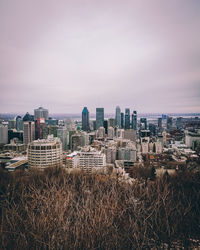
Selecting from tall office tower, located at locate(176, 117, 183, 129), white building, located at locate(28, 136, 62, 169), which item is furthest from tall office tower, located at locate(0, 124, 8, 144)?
tall office tower, located at locate(176, 117, 183, 129)

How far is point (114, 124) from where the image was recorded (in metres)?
22.6

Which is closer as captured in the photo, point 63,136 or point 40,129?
point 63,136

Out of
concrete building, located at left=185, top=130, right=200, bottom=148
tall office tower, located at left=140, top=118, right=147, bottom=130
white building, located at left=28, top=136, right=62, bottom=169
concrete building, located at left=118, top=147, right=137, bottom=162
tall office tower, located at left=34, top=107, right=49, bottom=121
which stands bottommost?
concrete building, located at left=118, top=147, right=137, bottom=162

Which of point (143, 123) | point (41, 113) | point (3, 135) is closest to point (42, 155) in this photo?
point (3, 135)

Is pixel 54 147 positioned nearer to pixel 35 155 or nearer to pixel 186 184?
pixel 35 155

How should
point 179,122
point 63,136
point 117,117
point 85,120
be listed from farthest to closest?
point 85,120
point 117,117
point 63,136
point 179,122

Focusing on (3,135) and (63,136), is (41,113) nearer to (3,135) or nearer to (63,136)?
(63,136)

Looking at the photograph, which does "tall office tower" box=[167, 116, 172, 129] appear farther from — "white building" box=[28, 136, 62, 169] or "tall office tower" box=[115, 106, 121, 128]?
"tall office tower" box=[115, 106, 121, 128]

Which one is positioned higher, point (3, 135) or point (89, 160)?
point (3, 135)

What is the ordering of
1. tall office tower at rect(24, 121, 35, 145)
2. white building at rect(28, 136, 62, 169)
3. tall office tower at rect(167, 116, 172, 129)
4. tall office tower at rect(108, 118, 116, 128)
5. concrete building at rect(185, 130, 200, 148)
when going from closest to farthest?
white building at rect(28, 136, 62, 169) → concrete building at rect(185, 130, 200, 148) → tall office tower at rect(167, 116, 172, 129) → tall office tower at rect(24, 121, 35, 145) → tall office tower at rect(108, 118, 116, 128)

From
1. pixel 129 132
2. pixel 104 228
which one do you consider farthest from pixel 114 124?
pixel 104 228

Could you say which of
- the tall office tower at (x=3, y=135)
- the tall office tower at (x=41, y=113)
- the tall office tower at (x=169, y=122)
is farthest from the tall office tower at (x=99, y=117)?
→ the tall office tower at (x=3, y=135)

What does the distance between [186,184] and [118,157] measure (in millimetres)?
6328

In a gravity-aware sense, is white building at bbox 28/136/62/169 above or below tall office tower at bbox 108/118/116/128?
below
